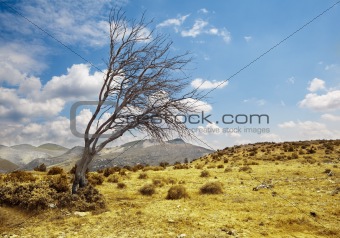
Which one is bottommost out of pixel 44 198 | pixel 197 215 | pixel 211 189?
pixel 197 215

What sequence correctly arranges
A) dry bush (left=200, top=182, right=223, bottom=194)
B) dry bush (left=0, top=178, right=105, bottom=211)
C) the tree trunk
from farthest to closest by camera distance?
dry bush (left=200, top=182, right=223, bottom=194), the tree trunk, dry bush (left=0, top=178, right=105, bottom=211)

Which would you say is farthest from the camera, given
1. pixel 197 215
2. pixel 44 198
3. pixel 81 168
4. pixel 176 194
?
pixel 176 194

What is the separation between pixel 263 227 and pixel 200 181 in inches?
408

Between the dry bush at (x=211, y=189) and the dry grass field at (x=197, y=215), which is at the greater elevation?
the dry bush at (x=211, y=189)

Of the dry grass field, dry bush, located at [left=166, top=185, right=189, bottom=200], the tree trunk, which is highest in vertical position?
the tree trunk

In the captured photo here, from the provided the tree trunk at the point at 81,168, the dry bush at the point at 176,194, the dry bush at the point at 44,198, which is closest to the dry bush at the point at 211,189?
the dry bush at the point at 176,194

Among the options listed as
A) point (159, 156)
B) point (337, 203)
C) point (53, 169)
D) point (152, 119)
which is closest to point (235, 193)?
point (337, 203)

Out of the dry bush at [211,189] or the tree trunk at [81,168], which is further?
the dry bush at [211,189]

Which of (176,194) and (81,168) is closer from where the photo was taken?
(81,168)

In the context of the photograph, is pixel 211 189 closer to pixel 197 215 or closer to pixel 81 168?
pixel 197 215

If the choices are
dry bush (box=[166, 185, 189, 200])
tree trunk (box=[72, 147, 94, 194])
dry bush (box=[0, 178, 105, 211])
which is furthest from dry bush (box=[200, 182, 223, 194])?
tree trunk (box=[72, 147, 94, 194])

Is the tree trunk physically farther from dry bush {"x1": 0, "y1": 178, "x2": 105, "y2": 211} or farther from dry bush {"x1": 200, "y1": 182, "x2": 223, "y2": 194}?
dry bush {"x1": 200, "y1": 182, "x2": 223, "y2": 194}

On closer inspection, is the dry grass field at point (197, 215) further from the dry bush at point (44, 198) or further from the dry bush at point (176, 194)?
the dry bush at point (44, 198)

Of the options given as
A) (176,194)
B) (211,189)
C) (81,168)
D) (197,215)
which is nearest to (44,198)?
(81,168)
